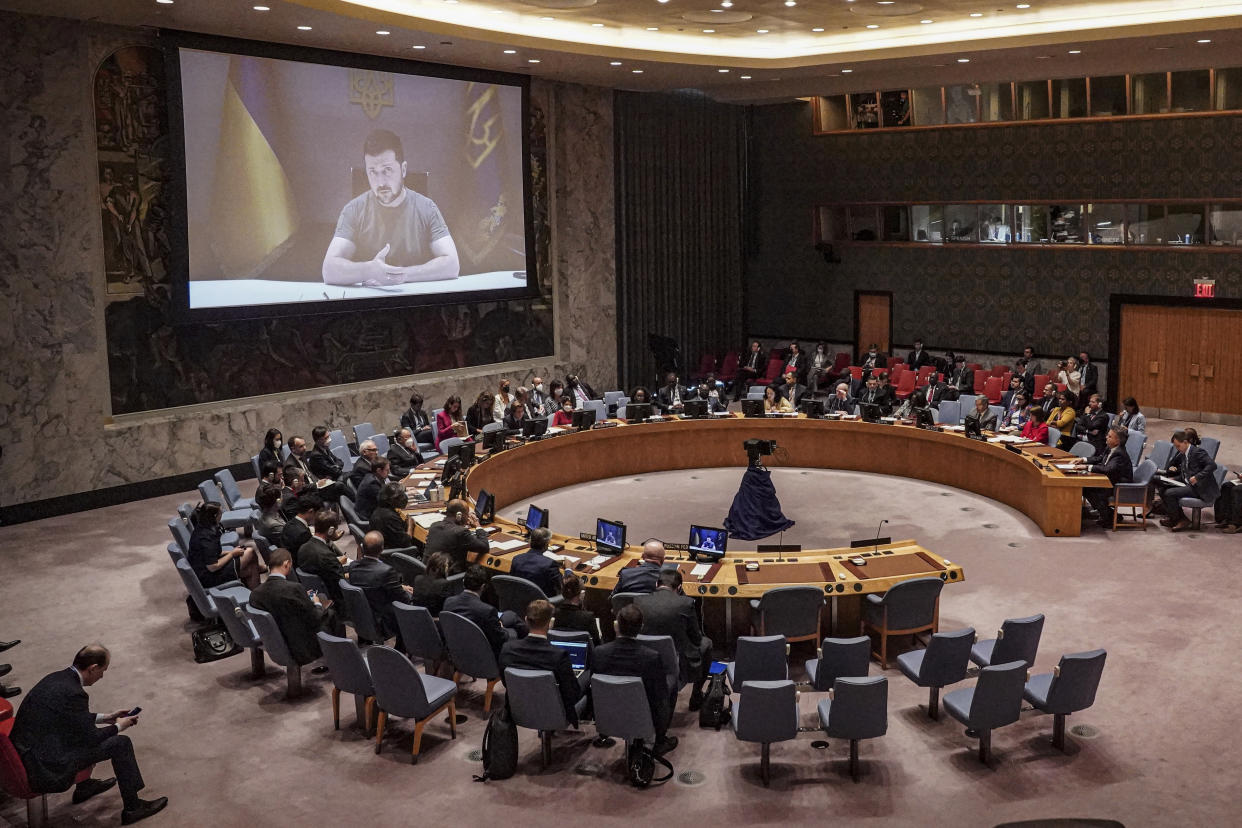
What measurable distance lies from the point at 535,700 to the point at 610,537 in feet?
8.45

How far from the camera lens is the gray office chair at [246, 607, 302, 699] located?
24.4 feet

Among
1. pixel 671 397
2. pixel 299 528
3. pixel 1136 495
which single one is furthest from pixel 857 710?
pixel 671 397

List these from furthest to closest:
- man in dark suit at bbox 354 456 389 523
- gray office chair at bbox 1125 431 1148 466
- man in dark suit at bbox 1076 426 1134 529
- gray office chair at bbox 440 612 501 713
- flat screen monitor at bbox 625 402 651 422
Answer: flat screen monitor at bbox 625 402 651 422, gray office chair at bbox 1125 431 1148 466, man in dark suit at bbox 1076 426 1134 529, man in dark suit at bbox 354 456 389 523, gray office chair at bbox 440 612 501 713

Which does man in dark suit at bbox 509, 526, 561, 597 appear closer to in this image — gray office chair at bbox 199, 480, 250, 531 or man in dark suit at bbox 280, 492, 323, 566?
man in dark suit at bbox 280, 492, 323, 566

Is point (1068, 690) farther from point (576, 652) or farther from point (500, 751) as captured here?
point (500, 751)

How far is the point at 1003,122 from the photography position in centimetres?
1858

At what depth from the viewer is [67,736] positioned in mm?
5984

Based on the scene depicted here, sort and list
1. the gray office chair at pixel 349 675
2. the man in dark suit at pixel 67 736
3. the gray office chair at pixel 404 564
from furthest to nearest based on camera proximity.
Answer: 1. the gray office chair at pixel 404 564
2. the gray office chair at pixel 349 675
3. the man in dark suit at pixel 67 736

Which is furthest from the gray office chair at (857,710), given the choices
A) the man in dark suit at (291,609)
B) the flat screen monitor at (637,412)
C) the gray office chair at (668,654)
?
the flat screen monitor at (637,412)

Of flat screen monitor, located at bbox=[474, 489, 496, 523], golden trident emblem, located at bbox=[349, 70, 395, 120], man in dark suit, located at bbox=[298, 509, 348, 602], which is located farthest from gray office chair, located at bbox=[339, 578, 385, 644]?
golden trident emblem, located at bbox=[349, 70, 395, 120]

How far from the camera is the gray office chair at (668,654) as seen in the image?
21.8 ft

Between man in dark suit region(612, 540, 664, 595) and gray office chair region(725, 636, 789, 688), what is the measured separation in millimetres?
833

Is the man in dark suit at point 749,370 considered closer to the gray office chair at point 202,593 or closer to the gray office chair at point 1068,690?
the gray office chair at point 202,593

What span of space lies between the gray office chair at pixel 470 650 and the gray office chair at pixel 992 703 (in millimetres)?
2822
